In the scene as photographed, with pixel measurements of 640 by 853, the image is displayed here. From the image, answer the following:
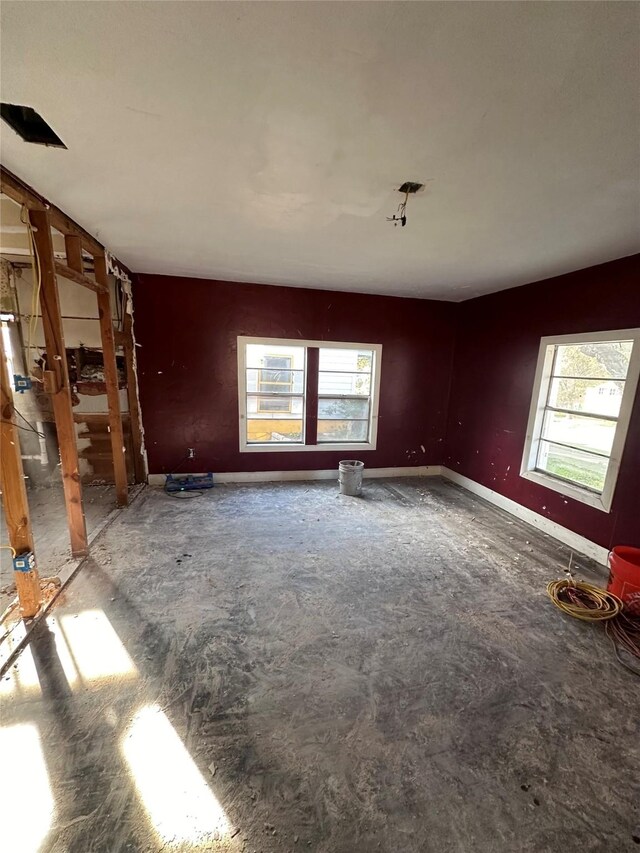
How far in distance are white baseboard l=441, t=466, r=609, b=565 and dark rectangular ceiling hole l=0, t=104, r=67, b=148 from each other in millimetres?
4716

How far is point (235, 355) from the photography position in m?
4.35

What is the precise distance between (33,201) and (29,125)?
0.72 meters

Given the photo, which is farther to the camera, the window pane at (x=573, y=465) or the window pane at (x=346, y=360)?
the window pane at (x=346, y=360)

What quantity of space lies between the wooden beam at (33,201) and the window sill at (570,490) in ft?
15.9

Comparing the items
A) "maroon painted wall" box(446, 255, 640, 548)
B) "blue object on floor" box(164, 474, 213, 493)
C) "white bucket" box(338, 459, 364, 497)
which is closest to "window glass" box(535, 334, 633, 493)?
"maroon painted wall" box(446, 255, 640, 548)

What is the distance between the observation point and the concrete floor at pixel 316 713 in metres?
1.18

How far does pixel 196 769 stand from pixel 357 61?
2.71 metres

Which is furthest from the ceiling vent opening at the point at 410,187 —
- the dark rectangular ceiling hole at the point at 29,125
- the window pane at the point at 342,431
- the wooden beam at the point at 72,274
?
the window pane at the point at 342,431

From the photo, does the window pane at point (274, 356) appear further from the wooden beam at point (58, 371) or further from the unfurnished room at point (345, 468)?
the wooden beam at point (58, 371)

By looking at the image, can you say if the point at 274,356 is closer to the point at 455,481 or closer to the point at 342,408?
the point at 342,408

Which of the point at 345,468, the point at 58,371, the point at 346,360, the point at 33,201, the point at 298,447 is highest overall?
the point at 33,201

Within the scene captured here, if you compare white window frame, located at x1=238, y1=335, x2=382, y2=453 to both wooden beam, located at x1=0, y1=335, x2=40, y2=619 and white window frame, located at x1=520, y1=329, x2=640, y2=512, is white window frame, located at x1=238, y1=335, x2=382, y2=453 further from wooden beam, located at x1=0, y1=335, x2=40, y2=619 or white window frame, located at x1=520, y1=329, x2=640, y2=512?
wooden beam, located at x1=0, y1=335, x2=40, y2=619

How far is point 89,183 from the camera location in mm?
1928

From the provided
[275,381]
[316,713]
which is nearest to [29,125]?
[316,713]
